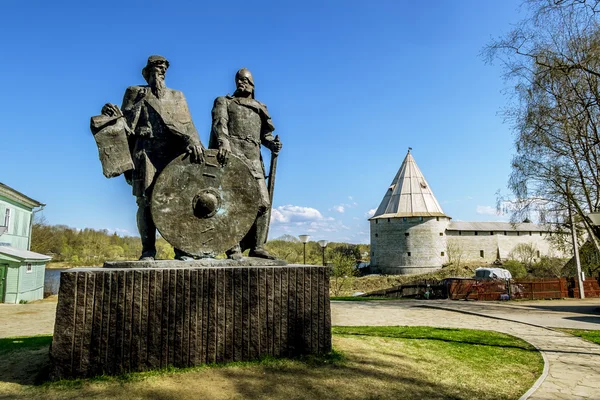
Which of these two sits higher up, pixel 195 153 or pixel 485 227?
pixel 485 227

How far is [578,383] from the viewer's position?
15.8ft

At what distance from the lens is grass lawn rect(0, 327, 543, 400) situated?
146 inches

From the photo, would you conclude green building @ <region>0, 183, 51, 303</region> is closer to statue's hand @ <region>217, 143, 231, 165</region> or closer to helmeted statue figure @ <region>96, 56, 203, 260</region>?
helmeted statue figure @ <region>96, 56, 203, 260</region>

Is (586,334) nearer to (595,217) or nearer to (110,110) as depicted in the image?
(595,217)

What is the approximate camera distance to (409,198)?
44.7 m

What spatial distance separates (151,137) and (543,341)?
24.5ft

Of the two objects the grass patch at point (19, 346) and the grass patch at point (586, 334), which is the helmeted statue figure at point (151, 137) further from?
the grass patch at point (586, 334)

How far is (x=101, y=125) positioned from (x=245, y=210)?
6.18 feet

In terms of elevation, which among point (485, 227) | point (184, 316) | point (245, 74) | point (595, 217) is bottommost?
point (184, 316)

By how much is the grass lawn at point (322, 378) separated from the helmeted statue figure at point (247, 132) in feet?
5.39

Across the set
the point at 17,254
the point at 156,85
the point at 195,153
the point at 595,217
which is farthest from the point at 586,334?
the point at 17,254

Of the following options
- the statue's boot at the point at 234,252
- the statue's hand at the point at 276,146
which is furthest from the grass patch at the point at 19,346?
the statue's hand at the point at 276,146

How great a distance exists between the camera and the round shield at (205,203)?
4.72m

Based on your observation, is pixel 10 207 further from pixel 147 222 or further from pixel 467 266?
pixel 467 266
